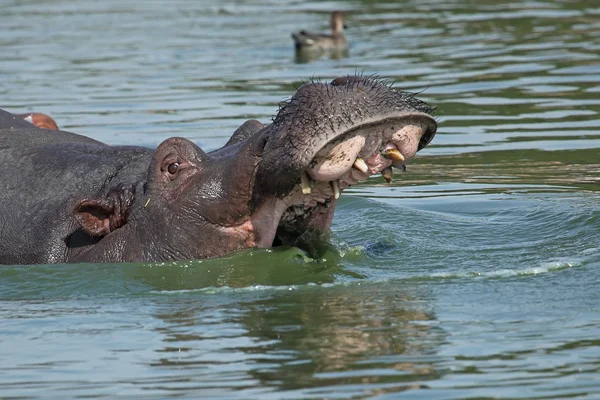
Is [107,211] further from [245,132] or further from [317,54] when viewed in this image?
[317,54]

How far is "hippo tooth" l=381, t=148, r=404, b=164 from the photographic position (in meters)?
6.79

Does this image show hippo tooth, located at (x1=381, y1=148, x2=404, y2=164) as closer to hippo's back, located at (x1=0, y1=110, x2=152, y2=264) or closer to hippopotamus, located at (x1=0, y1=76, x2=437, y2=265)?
hippopotamus, located at (x1=0, y1=76, x2=437, y2=265)

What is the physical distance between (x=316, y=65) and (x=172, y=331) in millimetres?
13533

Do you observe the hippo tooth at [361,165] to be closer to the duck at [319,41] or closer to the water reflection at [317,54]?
the water reflection at [317,54]

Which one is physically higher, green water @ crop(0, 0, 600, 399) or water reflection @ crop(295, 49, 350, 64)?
water reflection @ crop(295, 49, 350, 64)

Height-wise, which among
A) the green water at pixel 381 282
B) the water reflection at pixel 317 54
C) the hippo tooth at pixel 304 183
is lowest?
the green water at pixel 381 282

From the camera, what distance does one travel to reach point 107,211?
7.53 meters

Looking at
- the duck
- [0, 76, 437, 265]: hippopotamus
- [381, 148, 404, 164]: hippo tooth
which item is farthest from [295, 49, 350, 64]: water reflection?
[381, 148, 404, 164]: hippo tooth

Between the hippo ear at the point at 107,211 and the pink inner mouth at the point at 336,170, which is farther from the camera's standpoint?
the hippo ear at the point at 107,211

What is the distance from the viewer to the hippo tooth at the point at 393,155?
679 centimetres

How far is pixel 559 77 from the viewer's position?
1608 cm

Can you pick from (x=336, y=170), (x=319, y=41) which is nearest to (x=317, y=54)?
(x=319, y=41)

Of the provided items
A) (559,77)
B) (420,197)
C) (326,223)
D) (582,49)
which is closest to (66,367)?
(326,223)

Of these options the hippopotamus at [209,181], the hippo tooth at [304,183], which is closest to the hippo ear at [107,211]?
the hippopotamus at [209,181]
